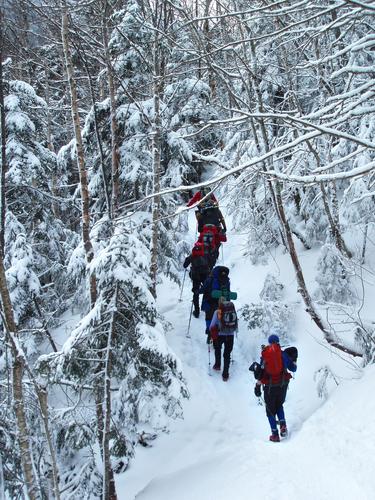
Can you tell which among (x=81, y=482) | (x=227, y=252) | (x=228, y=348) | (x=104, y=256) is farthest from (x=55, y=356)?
(x=227, y=252)

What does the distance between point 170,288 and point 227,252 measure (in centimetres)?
315

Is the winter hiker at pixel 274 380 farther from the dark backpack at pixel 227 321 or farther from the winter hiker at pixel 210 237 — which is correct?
the winter hiker at pixel 210 237

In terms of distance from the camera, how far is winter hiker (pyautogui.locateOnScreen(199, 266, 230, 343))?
31.5 ft

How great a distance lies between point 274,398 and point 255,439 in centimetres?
83

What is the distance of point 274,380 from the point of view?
7.37 metres

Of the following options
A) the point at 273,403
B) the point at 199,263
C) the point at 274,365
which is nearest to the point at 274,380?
the point at 274,365

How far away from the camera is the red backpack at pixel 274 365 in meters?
7.36

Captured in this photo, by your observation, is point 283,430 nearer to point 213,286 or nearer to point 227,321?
point 227,321

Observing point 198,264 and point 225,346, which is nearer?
point 225,346

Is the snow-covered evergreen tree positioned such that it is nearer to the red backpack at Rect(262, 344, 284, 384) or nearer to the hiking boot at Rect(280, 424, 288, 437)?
the red backpack at Rect(262, 344, 284, 384)

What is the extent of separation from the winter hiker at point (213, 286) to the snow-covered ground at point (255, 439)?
109 centimetres

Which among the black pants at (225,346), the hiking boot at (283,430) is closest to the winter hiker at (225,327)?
the black pants at (225,346)

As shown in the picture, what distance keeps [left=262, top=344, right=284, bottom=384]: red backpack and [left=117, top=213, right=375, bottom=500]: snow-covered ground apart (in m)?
0.91

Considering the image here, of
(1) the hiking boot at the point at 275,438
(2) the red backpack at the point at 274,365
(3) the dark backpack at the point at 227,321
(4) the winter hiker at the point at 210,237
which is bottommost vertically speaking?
(1) the hiking boot at the point at 275,438
